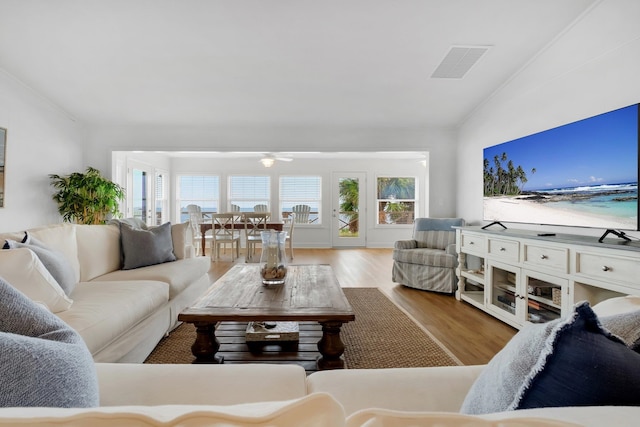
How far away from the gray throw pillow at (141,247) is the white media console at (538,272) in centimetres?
323

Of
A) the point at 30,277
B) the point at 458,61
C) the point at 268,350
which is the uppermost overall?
the point at 458,61

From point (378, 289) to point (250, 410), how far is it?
3.92 m

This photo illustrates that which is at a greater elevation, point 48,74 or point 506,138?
point 48,74

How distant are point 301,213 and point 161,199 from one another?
333 cm

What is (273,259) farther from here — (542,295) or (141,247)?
(542,295)

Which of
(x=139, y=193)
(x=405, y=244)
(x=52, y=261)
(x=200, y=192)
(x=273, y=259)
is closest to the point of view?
(x=52, y=261)

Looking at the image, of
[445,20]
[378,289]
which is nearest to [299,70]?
[445,20]

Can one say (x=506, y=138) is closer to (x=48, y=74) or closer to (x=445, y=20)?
(x=445, y=20)

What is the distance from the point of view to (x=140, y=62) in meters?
3.59

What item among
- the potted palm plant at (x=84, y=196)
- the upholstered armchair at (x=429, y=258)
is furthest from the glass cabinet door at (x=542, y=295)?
the potted palm plant at (x=84, y=196)

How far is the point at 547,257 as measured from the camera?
2477 millimetres

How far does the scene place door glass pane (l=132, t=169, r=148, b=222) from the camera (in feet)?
20.4

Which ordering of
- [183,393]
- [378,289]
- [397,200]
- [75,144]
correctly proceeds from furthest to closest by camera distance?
[397,200]
[75,144]
[378,289]
[183,393]

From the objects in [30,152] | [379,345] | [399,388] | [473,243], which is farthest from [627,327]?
[30,152]
